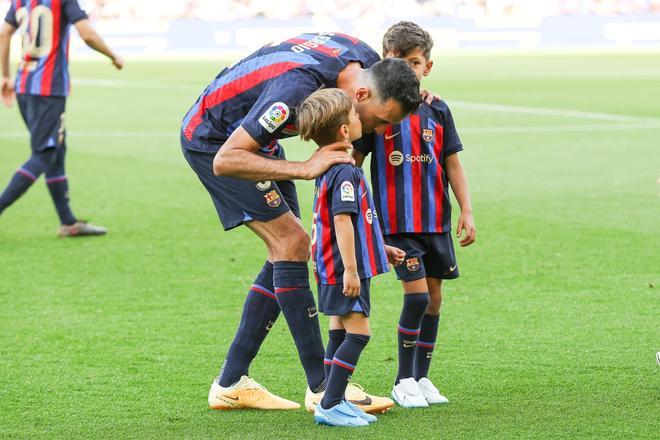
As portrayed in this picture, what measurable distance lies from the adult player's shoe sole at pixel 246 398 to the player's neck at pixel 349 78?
4.24 feet

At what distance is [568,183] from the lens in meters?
11.2

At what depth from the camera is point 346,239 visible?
4223 millimetres

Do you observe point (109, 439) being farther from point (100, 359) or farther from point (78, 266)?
point (78, 266)

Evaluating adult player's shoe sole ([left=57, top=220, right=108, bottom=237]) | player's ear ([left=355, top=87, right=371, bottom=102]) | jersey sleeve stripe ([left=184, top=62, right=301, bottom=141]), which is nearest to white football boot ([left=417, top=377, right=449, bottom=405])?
player's ear ([left=355, top=87, right=371, bottom=102])

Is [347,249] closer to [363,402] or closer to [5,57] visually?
[363,402]

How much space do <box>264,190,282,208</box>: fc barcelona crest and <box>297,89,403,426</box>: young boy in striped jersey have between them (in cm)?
27

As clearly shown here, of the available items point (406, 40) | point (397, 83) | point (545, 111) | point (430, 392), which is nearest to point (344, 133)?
point (397, 83)

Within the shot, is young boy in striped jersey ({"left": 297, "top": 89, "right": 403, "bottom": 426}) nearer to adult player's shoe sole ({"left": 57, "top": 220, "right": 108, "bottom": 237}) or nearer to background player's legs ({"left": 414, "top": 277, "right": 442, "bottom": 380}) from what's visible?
background player's legs ({"left": 414, "top": 277, "right": 442, "bottom": 380})

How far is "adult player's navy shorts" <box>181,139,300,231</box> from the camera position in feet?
15.0

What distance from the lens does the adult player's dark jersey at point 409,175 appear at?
474 cm

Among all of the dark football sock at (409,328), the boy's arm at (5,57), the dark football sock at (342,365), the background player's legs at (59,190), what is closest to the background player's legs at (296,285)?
the dark football sock at (342,365)

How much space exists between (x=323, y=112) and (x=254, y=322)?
1.14 m

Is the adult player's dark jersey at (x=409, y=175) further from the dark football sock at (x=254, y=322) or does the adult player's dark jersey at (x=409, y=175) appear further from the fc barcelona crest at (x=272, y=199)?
the dark football sock at (x=254, y=322)

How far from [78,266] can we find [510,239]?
311cm
